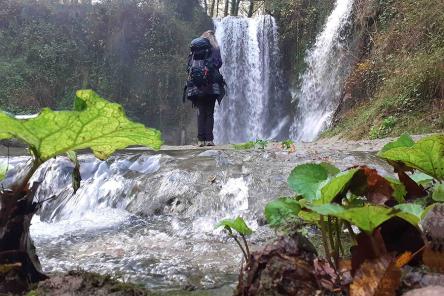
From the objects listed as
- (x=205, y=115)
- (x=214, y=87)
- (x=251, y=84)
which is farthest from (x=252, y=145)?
(x=251, y=84)

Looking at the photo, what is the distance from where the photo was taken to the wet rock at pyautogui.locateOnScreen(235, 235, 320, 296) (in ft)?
3.13

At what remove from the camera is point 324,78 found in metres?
13.4

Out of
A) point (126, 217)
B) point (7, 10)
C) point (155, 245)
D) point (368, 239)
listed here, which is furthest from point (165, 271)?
point (7, 10)

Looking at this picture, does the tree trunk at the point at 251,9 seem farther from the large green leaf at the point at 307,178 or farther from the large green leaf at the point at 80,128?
the large green leaf at the point at 80,128

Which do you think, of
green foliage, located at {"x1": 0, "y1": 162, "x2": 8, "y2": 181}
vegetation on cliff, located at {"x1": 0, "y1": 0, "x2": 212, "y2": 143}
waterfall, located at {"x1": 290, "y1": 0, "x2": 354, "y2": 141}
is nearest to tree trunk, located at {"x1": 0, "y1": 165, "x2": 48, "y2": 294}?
green foliage, located at {"x1": 0, "y1": 162, "x2": 8, "y2": 181}

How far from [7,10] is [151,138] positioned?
19317 mm

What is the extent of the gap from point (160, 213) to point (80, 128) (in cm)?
259

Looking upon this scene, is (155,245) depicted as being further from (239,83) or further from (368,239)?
(239,83)

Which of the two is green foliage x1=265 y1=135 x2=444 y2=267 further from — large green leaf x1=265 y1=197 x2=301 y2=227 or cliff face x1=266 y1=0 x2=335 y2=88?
cliff face x1=266 y1=0 x2=335 y2=88

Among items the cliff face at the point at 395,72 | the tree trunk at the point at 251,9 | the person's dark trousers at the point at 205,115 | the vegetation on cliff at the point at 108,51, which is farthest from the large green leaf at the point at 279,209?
the tree trunk at the point at 251,9

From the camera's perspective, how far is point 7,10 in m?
17.4

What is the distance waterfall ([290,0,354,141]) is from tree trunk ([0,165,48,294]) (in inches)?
454

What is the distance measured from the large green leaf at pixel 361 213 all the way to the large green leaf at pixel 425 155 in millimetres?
395

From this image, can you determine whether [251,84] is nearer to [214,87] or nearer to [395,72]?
[395,72]
